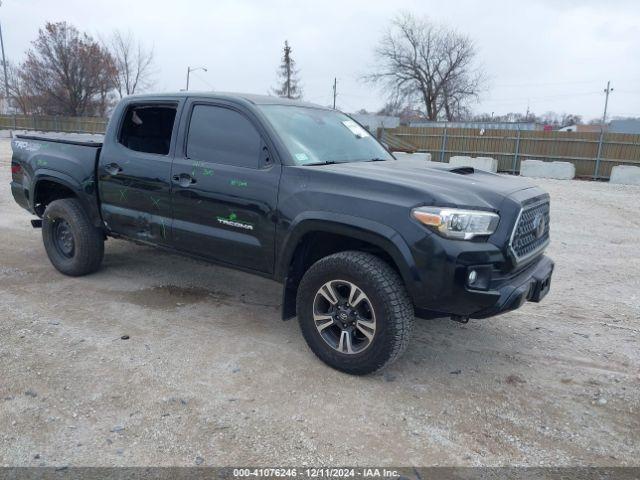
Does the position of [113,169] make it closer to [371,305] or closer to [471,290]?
[371,305]

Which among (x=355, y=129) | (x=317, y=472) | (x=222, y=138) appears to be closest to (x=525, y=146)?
(x=355, y=129)

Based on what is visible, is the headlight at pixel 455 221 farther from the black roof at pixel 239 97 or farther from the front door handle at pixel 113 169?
the front door handle at pixel 113 169

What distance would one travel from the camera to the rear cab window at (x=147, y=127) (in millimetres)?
4598

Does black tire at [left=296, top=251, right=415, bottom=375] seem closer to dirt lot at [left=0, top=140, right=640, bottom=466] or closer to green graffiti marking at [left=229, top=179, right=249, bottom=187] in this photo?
dirt lot at [left=0, top=140, right=640, bottom=466]

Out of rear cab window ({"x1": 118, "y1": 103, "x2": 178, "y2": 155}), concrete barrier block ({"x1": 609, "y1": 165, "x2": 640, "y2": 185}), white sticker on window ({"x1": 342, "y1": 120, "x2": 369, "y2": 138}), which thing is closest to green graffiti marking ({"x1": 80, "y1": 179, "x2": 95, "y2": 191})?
rear cab window ({"x1": 118, "y1": 103, "x2": 178, "y2": 155})

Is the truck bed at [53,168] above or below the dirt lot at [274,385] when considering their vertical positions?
above

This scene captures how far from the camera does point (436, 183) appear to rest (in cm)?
336

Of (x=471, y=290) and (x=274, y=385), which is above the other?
(x=471, y=290)

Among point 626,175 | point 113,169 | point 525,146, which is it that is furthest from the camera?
point 525,146

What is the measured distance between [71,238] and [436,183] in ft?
12.9

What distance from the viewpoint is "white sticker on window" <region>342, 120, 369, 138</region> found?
15.3ft

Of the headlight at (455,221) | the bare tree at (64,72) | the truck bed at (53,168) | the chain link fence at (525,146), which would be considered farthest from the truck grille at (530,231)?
the bare tree at (64,72)

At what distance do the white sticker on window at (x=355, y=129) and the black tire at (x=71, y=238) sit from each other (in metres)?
2.73

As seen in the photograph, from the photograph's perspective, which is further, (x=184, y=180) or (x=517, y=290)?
(x=184, y=180)
